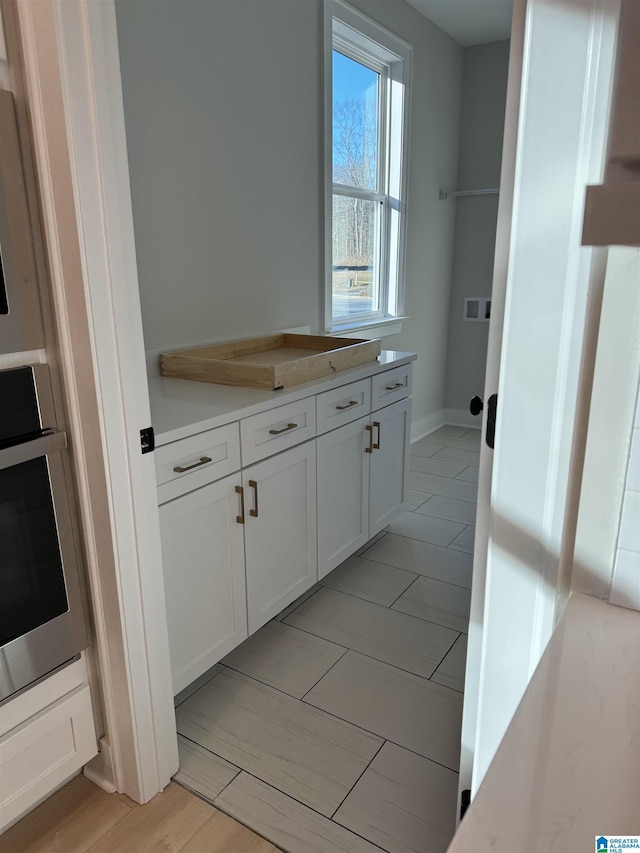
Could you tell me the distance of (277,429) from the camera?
202 centimetres

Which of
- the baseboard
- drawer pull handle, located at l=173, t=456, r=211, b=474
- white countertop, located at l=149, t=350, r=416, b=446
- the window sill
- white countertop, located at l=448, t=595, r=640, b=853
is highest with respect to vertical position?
the window sill

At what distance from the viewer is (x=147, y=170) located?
7.06ft

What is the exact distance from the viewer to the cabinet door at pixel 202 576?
66.2 inches

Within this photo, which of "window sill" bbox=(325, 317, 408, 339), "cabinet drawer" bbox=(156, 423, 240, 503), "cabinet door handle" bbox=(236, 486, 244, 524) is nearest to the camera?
"cabinet drawer" bbox=(156, 423, 240, 503)

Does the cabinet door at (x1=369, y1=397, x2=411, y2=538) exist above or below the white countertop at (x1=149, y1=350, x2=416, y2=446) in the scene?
below

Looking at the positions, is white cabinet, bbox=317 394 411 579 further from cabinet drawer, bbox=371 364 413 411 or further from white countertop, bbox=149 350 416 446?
white countertop, bbox=149 350 416 446

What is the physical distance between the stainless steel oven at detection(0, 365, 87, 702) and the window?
2.14m

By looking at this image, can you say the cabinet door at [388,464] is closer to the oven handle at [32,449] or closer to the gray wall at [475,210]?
the oven handle at [32,449]

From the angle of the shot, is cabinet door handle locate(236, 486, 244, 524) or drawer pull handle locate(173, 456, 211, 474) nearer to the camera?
drawer pull handle locate(173, 456, 211, 474)

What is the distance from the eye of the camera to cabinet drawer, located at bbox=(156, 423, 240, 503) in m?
1.60

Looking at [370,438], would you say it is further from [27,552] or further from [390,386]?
[27,552]

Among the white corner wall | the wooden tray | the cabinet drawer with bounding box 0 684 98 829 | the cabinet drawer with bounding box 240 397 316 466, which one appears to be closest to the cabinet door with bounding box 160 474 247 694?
the cabinet drawer with bounding box 240 397 316 466

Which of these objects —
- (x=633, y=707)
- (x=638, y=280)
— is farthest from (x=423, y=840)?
(x=638, y=280)

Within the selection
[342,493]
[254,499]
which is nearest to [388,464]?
[342,493]
